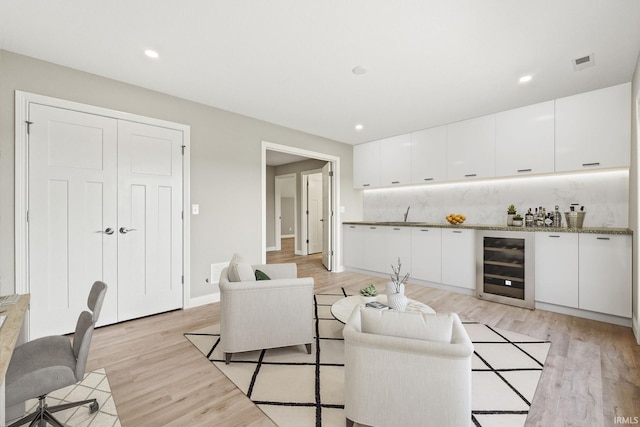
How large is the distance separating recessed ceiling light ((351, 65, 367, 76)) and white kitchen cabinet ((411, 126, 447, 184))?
7.69 feet

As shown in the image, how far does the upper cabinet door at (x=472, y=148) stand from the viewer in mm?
4105

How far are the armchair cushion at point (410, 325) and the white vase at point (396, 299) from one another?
0.99 m

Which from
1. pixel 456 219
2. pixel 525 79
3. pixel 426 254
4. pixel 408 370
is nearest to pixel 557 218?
pixel 456 219

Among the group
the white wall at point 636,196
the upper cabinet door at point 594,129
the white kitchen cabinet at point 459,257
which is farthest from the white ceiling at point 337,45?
the white kitchen cabinet at point 459,257

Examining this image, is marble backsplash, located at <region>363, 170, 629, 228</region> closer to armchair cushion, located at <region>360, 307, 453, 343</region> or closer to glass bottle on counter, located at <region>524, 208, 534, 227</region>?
glass bottle on counter, located at <region>524, 208, 534, 227</region>

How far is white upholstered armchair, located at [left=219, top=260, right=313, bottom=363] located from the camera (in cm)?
217

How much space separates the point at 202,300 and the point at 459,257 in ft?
11.8

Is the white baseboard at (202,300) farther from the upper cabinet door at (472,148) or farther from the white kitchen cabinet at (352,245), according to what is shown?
the upper cabinet door at (472,148)

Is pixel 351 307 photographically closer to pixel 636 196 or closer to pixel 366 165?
pixel 636 196

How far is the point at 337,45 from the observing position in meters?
2.40

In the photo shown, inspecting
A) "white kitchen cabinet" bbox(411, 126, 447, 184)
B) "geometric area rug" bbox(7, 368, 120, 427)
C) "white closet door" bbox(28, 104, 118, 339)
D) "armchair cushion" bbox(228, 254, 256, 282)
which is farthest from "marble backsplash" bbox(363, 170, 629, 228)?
"geometric area rug" bbox(7, 368, 120, 427)

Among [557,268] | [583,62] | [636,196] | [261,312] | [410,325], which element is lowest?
[261,312]

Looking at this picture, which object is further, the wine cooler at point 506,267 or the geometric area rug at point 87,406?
the wine cooler at point 506,267

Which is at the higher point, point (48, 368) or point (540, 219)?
point (540, 219)
